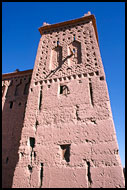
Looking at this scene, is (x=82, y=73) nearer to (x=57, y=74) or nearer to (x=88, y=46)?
(x=57, y=74)

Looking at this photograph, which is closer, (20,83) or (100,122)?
(100,122)

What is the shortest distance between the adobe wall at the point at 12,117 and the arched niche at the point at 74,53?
4.01 m

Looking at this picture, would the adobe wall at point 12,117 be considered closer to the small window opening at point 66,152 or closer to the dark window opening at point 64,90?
the dark window opening at point 64,90

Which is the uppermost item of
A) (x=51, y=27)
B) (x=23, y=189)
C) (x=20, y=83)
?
(x=51, y=27)

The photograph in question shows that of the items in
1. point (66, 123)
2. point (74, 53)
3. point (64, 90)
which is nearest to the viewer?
point (66, 123)

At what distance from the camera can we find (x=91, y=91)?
7.06 metres

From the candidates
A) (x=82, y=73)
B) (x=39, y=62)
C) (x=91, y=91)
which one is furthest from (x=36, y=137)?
(x=39, y=62)

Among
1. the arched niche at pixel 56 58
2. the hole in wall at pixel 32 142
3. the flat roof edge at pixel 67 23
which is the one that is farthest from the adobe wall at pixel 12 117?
the flat roof edge at pixel 67 23

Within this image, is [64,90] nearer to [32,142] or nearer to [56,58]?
[56,58]

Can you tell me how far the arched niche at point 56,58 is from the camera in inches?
348

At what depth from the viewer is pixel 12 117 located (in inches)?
398

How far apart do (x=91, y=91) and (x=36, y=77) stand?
10.7 ft

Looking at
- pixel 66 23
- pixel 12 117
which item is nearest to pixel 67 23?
pixel 66 23

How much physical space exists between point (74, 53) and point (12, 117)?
19.0 ft
